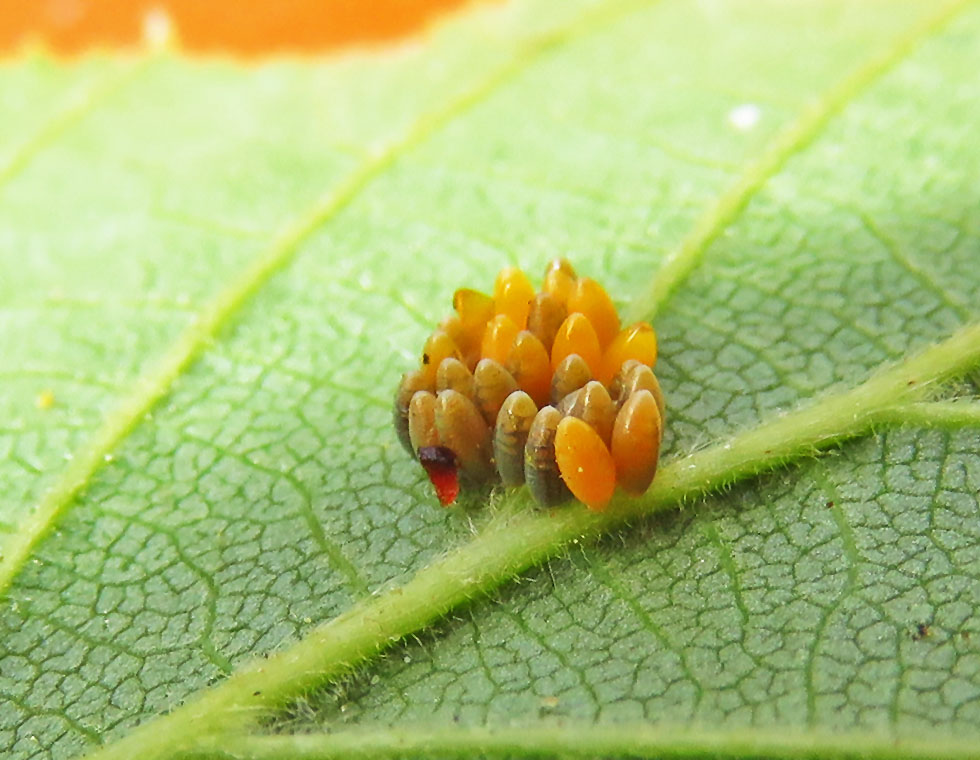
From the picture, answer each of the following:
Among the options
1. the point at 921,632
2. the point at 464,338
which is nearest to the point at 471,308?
the point at 464,338

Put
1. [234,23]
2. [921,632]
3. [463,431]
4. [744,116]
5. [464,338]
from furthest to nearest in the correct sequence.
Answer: [234,23], [744,116], [464,338], [463,431], [921,632]

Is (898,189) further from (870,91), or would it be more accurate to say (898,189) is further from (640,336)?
(640,336)

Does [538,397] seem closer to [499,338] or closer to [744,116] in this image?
[499,338]

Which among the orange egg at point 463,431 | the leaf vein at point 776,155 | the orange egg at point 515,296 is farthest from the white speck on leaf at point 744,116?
the orange egg at point 463,431

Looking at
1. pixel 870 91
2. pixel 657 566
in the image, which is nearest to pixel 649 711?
pixel 657 566

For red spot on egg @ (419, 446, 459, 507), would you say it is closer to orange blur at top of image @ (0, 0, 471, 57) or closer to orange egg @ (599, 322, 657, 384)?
orange egg @ (599, 322, 657, 384)

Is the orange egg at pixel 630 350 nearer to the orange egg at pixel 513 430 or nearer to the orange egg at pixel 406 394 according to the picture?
the orange egg at pixel 513 430
